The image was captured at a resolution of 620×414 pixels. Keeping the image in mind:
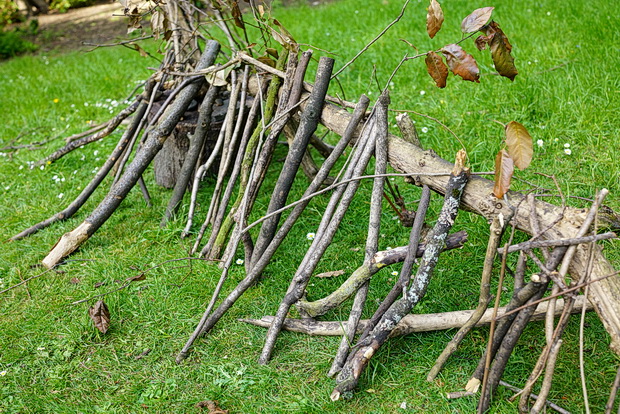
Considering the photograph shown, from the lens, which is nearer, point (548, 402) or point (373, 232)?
point (548, 402)

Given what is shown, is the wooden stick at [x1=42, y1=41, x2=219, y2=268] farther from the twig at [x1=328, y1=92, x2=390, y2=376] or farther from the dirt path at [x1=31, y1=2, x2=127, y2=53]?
the dirt path at [x1=31, y1=2, x2=127, y2=53]

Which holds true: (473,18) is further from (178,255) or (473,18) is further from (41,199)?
(41,199)

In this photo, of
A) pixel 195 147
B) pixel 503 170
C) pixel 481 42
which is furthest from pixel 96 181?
pixel 503 170

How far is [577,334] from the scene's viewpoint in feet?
8.21

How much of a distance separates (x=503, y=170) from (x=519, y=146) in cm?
10

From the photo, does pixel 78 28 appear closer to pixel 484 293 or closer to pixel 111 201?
pixel 111 201

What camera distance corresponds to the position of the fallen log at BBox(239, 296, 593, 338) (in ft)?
7.84

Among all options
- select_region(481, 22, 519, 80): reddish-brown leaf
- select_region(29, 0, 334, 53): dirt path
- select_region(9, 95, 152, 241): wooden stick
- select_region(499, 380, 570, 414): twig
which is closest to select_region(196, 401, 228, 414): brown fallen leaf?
select_region(499, 380, 570, 414): twig

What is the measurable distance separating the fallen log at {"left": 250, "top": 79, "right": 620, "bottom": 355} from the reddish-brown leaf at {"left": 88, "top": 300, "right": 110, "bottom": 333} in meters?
1.47

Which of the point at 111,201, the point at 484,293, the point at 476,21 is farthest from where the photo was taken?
the point at 111,201

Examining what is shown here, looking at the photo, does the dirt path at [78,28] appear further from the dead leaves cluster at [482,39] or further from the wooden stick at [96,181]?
the dead leaves cluster at [482,39]

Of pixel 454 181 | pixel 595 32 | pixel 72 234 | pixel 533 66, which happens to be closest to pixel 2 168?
pixel 72 234

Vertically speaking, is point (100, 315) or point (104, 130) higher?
point (104, 130)

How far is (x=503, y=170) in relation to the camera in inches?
80.4
